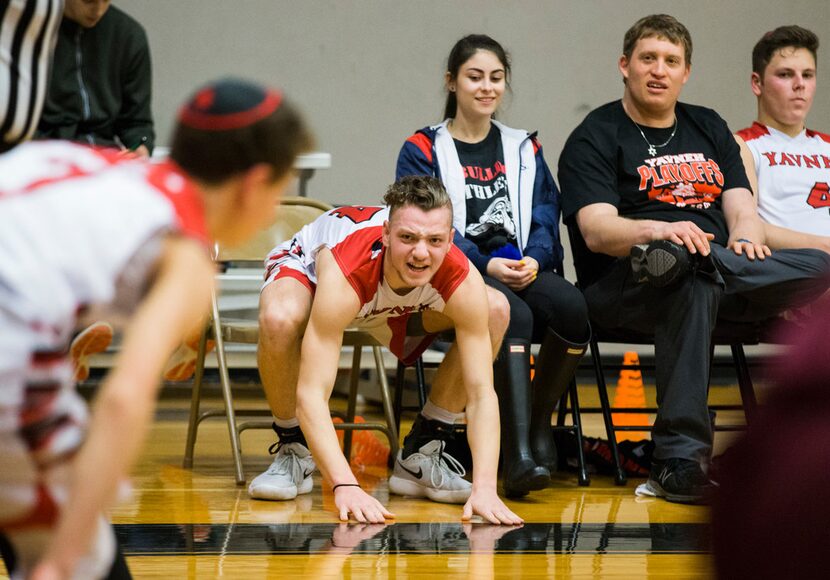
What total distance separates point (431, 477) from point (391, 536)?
1.91 feet

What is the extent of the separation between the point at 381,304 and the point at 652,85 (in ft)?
4.27

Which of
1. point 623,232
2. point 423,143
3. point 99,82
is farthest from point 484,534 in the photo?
Answer: point 99,82

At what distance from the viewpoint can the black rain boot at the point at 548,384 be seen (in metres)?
3.44

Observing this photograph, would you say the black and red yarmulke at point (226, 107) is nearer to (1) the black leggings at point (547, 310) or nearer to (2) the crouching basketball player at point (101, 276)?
(2) the crouching basketball player at point (101, 276)

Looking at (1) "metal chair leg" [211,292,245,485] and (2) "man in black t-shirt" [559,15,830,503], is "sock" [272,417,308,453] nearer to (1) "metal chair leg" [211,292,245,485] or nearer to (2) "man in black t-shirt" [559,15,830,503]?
(1) "metal chair leg" [211,292,245,485]

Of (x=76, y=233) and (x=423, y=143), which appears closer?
(x=76, y=233)

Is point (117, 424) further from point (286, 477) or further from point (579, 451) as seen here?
point (579, 451)

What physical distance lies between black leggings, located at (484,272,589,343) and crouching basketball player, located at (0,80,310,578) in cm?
217

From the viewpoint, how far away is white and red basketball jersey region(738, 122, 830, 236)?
397 cm

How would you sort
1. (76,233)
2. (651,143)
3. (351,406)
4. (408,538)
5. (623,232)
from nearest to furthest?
(76,233), (408,538), (623,232), (651,143), (351,406)

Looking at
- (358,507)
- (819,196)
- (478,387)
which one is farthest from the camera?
(819,196)

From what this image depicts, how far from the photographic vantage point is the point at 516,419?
3.27 m

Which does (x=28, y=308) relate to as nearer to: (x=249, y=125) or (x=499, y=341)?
(x=249, y=125)

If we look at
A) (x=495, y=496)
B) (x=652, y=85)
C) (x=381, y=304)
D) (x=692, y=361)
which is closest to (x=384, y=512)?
(x=495, y=496)
